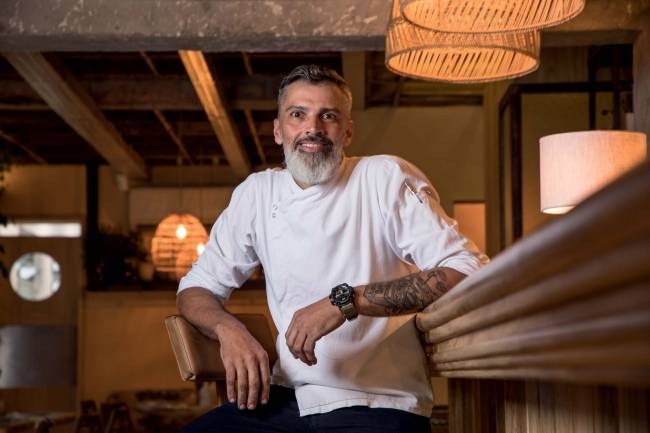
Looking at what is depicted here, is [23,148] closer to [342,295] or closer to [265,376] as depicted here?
[265,376]

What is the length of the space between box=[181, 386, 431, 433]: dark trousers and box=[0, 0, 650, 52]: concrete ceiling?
3.04 metres

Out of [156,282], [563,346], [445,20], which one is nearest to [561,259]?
[563,346]

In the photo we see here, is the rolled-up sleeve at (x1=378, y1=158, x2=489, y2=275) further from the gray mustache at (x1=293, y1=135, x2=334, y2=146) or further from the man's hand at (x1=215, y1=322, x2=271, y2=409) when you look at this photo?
the man's hand at (x1=215, y1=322, x2=271, y2=409)

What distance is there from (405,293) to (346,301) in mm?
113

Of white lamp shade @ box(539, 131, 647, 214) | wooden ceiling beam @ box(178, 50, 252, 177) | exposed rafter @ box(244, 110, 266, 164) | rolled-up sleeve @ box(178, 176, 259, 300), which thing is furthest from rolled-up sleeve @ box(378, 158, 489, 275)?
exposed rafter @ box(244, 110, 266, 164)

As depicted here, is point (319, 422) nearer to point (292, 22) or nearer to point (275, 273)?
point (275, 273)

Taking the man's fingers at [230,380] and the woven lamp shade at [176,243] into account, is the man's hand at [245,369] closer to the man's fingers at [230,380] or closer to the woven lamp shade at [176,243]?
the man's fingers at [230,380]

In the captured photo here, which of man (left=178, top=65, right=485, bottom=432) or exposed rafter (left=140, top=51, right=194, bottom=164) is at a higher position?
exposed rafter (left=140, top=51, right=194, bottom=164)

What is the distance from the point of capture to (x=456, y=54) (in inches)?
155

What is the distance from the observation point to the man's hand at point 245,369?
6.04ft

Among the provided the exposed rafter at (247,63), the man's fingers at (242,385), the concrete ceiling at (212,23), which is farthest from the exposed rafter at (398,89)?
the man's fingers at (242,385)

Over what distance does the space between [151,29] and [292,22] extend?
726 mm

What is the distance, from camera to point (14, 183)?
41.5 feet

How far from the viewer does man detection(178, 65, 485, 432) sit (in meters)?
1.81
